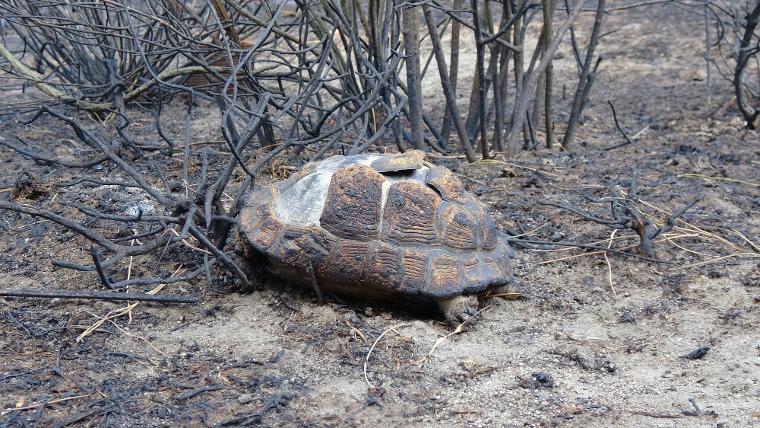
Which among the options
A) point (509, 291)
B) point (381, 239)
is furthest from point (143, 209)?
point (509, 291)

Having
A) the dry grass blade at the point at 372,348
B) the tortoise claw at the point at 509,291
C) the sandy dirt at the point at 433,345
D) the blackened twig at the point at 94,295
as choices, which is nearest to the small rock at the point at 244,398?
the sandy dirt at the point at 433,345

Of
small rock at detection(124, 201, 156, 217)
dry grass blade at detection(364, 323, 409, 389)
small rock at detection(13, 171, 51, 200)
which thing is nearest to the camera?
dry grass blade at detection(364, 323, 409, 389)

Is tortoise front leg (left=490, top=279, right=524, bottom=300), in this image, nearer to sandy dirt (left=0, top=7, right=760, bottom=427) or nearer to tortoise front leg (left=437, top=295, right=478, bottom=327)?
sandy dirt (left=0, top=7, right=760, bottom=427)

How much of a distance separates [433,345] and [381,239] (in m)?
0.50

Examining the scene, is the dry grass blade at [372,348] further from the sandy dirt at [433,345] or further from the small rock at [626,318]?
the small rock at [626,318]

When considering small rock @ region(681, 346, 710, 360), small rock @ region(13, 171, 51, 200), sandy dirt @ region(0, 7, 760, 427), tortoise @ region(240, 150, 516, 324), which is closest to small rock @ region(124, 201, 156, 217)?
sandy dirt @ region(0, 7, 760, 427)

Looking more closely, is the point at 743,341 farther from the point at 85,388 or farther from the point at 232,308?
the point at 85,388

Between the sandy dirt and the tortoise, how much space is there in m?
0.16

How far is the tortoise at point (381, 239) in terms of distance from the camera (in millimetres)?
3590

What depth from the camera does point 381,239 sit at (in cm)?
363

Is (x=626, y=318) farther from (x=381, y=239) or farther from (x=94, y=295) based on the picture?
(x=94, y=295)

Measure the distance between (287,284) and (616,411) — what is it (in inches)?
62.3

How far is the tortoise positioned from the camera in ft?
11.8

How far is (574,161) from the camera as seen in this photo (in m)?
5.93
